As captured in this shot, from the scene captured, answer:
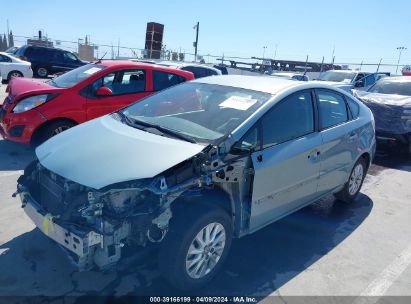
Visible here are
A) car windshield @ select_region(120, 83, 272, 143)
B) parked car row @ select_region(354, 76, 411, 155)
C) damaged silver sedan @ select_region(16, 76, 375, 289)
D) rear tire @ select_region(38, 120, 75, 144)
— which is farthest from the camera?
parked car row @ select_region(354, 76, 411, 155)

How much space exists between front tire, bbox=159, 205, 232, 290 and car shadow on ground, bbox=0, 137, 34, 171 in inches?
143

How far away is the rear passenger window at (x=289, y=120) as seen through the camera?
3.41 meters

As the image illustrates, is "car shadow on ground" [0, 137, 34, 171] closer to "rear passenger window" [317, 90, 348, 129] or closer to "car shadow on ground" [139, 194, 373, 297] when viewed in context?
"car shadow on ground" [139, 194, 373, 297]

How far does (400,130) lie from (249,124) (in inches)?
225

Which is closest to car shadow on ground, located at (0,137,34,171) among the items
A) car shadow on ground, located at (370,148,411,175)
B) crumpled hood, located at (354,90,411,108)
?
car shadow on ground, located at (370,148,411,175)

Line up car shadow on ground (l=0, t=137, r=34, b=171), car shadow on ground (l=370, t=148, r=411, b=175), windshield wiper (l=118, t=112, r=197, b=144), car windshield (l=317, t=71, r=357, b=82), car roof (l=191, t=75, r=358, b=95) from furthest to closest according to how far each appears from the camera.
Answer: car windshield (l=317, t=71, r=357, b=82) → car shadow on ground (l=370, t=148, r=411, b=175) → car shadow on ground (l=0, t=137, r=34, b=171) → car roof (l=191, t=75, r=358, b=95) → windshield wiper (l=118, t=112, r=197, b=144)

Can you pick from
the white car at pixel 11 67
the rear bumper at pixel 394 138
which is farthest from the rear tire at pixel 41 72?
the rear bumper at pixel 394 138

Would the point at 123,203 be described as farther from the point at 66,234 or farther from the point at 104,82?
the point at 104,82

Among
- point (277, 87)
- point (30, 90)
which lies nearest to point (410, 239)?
point (277, 87)

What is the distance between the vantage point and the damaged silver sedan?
2.66 m

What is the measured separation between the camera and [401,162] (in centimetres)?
766

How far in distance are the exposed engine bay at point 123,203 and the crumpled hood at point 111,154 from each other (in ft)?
0.18

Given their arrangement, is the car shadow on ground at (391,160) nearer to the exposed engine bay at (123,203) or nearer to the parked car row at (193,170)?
the parked car row at (193,170)

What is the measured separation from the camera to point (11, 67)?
50.8 ft
